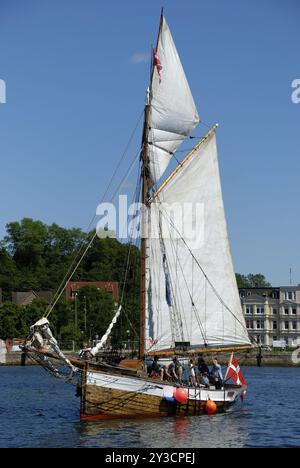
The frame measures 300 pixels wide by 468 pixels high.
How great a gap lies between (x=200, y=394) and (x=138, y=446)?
39.1 feet

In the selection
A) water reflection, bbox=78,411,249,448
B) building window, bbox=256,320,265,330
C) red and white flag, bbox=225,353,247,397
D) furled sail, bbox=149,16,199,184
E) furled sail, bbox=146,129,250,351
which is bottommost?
water reflection, bbox=78,411,249,448

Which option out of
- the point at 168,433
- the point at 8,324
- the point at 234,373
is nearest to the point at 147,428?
the point at 168,433

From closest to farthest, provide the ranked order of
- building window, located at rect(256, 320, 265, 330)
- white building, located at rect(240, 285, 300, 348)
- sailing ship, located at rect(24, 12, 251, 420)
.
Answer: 1. sailing ship, located at rect(24, 12, 251, 420)
2. white building, located at rect(240, 285, 300, 348)
3. building window, located at rect(256, 320, 265, 330)

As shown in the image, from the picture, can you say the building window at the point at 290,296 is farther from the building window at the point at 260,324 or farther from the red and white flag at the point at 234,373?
the red and white flag at the point at 234,373

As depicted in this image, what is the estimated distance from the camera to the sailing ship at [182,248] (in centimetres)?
5194

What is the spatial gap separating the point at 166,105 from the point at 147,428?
20.8 metres

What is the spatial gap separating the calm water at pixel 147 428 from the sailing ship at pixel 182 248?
254 centimetres

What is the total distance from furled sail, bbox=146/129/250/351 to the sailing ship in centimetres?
6

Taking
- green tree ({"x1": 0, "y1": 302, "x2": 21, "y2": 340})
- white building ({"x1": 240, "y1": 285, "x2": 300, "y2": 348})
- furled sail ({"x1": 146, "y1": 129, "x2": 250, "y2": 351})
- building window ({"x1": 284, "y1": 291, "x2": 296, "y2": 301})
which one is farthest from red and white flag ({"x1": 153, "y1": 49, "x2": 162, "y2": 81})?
building window ({"x1": 284, "y1": 291, "x2": 296, "y2": 301})

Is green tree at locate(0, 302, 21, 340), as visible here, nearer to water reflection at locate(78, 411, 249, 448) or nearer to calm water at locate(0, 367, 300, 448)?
calm water at locate(0, 367, 300, 448)

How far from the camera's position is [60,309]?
450 feet

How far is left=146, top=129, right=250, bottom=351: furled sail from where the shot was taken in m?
52.9
